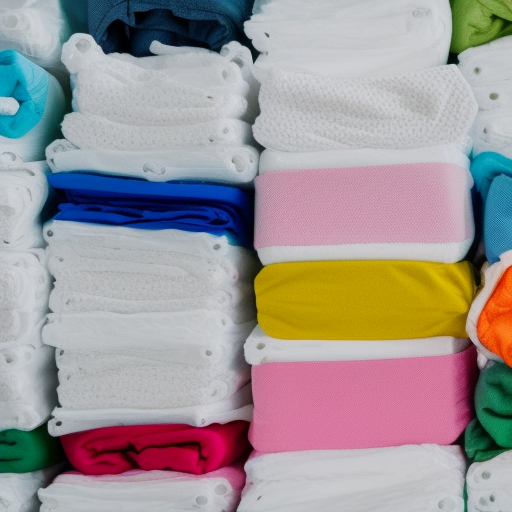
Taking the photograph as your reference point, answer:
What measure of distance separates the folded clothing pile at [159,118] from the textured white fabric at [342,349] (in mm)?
288

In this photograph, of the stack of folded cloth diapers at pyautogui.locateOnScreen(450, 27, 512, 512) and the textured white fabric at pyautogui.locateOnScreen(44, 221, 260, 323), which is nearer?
the stack of folded cloth diapers at pyautogui.locateOnScreen(450, 27, 512, 512)

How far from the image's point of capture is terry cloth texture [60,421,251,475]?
1312 millimetres

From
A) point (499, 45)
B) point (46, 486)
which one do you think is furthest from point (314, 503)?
point (499, 45)

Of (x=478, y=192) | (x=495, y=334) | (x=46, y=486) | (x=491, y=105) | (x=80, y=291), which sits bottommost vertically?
(x=46, y=486)

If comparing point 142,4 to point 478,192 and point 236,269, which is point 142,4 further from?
point 478,192

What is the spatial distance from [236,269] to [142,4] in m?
0.51

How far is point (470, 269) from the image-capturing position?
1278mm

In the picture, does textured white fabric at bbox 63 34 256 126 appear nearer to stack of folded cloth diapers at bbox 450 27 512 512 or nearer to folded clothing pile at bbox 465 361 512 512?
stack of folded cloth diapers at bbox 450 27 512 512

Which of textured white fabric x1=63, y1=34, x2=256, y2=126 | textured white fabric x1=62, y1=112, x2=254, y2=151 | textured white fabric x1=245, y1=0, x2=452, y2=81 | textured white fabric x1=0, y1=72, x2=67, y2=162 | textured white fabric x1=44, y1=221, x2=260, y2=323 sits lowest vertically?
Result: textured white fabric x1=44, y1=221, x2=260, y2=323

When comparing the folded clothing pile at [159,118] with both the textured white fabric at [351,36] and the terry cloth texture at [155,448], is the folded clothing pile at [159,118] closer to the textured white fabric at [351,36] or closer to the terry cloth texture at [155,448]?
the textured white fabric at [351,36]

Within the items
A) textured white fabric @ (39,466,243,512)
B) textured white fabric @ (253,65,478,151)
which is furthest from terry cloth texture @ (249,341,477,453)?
textured white fabric @ (253,65,478,151)

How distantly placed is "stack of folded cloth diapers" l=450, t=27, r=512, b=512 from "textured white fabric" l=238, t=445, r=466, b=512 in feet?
0.15

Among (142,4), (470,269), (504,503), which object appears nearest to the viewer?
(504,503)

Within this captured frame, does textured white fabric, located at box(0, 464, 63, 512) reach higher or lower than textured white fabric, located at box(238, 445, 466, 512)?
lower
